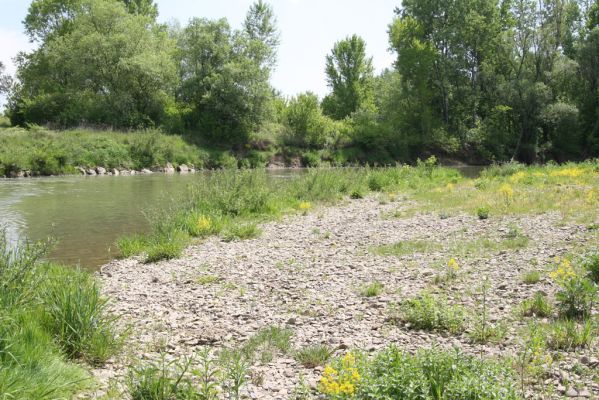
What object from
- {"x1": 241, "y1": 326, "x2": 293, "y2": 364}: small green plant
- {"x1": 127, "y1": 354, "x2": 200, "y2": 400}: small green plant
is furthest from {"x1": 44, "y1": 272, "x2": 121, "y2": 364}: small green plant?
{"x1": 241, "y1": 326, "x2": 293, "y2": 364}: small green plant

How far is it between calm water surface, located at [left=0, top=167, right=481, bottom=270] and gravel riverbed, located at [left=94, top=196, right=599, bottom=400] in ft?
7.78

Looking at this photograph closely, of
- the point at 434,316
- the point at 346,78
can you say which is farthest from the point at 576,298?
the point at 346,78

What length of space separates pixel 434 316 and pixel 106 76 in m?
54.9

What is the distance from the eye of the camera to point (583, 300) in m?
7.23

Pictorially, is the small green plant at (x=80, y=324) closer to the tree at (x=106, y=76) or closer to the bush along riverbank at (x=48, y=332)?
the bush along riverbank at (x=48, y=332)

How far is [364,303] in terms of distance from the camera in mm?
8492

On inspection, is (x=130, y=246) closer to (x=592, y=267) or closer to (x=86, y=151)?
(x=592, y=267)

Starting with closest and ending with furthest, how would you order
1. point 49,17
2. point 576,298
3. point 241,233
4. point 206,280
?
1. point 576,298
2. point 206,280
3. point 241,233
4. point 49,17

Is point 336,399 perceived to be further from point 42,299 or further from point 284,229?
point 284,229

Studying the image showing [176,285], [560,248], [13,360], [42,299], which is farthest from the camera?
[560,248]

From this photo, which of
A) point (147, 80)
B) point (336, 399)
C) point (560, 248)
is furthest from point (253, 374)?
point (147, 80)

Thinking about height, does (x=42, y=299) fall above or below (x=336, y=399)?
above

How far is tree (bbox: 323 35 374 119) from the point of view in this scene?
81.2 m

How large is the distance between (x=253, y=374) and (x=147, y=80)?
53083 mm
